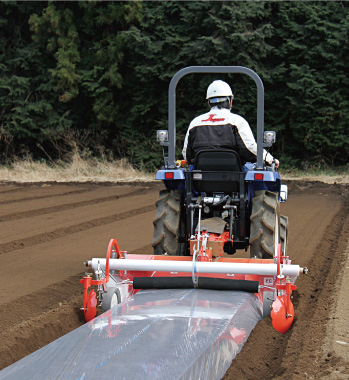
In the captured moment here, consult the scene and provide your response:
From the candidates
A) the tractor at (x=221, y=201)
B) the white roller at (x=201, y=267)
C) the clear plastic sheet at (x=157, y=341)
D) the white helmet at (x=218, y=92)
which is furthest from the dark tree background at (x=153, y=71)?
the clear plastic sheet at (x=157, y=341)

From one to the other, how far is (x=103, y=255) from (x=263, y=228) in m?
3.08

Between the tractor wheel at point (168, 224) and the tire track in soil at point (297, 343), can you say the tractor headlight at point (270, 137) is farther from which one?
the tire track in soil at point (297, 343)

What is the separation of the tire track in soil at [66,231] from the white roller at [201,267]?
3842 mm

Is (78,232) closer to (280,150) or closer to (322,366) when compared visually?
(322,366)

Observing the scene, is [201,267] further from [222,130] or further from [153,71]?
[153,71]

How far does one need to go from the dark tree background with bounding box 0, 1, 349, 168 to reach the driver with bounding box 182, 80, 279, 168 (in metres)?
15.7

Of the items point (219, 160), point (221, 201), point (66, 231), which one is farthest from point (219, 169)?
point (66, 231)

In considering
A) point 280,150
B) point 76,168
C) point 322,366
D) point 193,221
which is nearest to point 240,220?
point 193,221

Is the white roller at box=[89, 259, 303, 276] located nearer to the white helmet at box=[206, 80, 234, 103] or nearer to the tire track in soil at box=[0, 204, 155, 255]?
the white helmet at box=[206, 80, 234, 103]

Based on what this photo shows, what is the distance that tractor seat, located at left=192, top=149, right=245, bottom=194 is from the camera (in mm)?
5906

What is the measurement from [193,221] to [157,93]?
18.3 meters

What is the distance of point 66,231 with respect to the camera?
10.4m

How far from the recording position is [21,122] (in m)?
24.2

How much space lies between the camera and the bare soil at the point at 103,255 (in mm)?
4535
